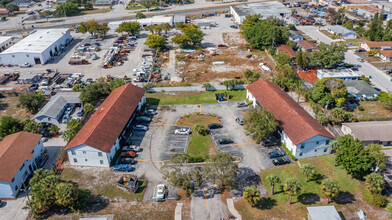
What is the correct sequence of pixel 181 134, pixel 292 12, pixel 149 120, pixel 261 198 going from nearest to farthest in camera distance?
pixel 261 198 < pixel 181 134 < pixel 149 120 < pixel 292 12

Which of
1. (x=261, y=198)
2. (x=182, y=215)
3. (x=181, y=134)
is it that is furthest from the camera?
(x=181, y=134)

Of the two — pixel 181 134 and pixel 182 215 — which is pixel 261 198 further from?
pixel 181 134

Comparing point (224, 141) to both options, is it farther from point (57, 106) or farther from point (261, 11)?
point (261, 11)

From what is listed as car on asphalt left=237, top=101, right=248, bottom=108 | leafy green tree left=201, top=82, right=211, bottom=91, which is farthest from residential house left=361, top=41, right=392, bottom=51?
leafy green tree left=201, top=82, right=211, bottom=91

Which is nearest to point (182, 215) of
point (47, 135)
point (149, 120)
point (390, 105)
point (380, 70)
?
point (149, 120)

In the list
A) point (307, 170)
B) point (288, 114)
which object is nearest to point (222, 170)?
point (307, 170)

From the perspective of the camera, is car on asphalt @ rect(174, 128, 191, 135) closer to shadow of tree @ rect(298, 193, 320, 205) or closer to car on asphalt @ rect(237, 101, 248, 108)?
car on asphalt @ rect(237, 101, 248, 108)

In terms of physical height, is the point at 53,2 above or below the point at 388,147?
above
